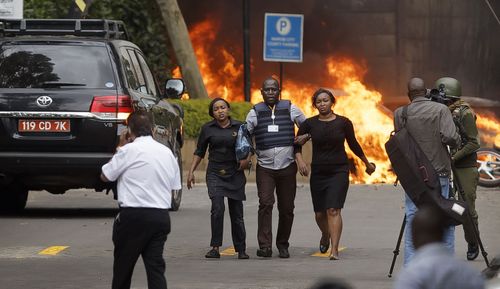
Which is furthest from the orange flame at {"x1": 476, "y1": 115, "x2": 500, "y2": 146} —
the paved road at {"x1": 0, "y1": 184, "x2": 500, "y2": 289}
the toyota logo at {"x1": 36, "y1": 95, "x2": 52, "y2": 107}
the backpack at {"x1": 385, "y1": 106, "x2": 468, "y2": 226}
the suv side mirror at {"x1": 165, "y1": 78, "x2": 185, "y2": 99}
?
the backpack at {"x1": 385, "y1": 106, "x2": 468, "y2": 226}

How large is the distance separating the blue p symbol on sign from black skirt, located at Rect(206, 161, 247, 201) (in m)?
11.8

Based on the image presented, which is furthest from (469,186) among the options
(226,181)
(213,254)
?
(213,254)

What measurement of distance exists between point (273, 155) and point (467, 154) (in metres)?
1.80

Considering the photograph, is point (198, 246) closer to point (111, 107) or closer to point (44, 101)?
point (111, 107)

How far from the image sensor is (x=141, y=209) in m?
9.59

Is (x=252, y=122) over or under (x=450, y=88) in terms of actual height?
under

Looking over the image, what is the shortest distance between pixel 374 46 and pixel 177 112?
1446 cm

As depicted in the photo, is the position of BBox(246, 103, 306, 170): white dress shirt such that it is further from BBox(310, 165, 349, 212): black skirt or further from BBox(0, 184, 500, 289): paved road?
BBox(0, 184, 500, 289): paved road

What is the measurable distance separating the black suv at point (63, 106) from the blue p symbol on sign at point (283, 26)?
8.79 metres

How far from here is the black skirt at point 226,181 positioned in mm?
13852

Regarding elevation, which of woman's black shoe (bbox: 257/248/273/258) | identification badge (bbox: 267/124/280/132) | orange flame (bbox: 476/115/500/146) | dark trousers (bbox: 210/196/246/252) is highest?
identification badge (bbox: 267/124/280/132)

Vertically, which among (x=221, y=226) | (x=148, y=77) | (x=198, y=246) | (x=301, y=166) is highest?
(x=148, y=77)

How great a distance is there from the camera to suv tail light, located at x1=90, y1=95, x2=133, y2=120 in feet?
51.9

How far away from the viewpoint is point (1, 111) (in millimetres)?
15820
